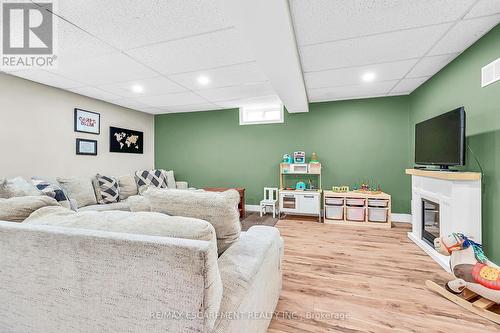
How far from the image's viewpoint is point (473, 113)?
2482mm

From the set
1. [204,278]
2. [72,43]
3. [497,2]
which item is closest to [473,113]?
[497,2]

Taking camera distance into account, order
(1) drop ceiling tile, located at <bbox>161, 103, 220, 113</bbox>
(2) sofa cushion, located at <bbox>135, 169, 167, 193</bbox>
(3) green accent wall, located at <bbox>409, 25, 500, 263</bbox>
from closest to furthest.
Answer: (3) green accent wall, located at <bbox>409, 25, 500, 263</bbox> → (2) sofa cushion, located at <bbox>135, 169, 167, 193</bbox> → (1) drop ceiling tile, located at <bbox>161, 103, 220, 113</bbox>

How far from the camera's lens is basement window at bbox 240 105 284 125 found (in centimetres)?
512

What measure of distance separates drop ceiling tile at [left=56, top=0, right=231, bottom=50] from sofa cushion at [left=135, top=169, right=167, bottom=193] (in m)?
2.89

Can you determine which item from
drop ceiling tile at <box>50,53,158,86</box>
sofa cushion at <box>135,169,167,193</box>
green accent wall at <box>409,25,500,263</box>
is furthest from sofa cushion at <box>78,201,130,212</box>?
green accent wall at <box>409,25,500,263</box>

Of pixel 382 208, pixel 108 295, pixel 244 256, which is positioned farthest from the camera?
pixel 382 208

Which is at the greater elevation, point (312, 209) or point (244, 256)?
point (244, 256)

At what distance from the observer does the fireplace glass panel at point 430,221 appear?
280 cm

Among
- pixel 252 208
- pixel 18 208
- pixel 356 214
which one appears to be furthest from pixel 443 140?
pixel 18 208

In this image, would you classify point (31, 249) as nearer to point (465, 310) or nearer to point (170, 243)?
point (170, 243)

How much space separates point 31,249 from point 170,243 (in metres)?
0.76

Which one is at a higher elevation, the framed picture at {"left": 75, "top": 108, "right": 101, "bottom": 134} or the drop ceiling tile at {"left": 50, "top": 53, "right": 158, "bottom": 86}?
the drop ceiling tile at {"left": 50, "top": 53, "right": 158, "bottom": 86}

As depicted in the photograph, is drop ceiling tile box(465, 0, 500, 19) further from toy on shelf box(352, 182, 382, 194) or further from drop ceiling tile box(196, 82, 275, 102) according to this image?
toy on shelf box(352, 182, 382, 194)

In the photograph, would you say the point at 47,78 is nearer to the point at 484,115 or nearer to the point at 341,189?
the point at 341,189
